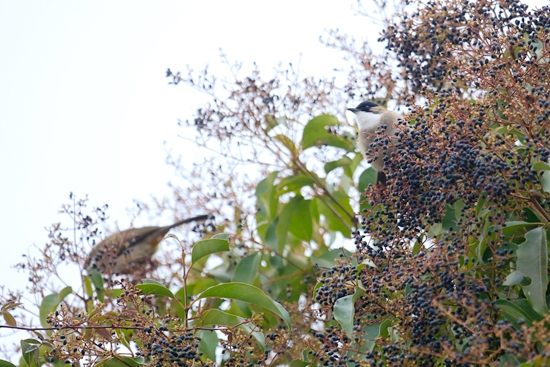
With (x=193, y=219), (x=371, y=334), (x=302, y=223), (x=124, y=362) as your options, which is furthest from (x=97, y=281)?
(x=371, y=334)

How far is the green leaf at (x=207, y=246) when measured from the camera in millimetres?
2523

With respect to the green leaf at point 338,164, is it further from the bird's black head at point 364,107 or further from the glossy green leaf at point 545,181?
the glossy green leaf at point 545,181

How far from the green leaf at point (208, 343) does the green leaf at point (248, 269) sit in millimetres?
716

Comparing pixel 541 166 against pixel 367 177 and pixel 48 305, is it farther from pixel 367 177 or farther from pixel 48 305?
pixel 48 305

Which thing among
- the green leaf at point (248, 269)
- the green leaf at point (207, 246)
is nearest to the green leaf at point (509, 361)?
the green leaf at point (207, 246)

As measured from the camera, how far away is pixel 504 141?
7.11 ft

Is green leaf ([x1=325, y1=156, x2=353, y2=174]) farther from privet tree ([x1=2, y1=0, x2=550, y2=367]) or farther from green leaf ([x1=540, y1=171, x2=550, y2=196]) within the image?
green leaf ([x1=540, y1=171, x2=550, y2=196])

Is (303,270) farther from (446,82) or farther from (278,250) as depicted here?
(446,82)

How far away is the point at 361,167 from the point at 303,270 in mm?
682

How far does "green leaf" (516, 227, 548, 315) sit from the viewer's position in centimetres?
196

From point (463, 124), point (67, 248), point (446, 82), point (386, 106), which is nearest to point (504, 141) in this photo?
point (463, 124)

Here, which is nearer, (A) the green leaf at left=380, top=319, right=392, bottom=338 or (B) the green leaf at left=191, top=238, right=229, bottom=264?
(A) the green leaf at left=380, top=319, right=392, bottom=338

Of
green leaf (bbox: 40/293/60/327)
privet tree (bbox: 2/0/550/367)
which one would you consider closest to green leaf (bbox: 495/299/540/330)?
privet tree (bbox: 2/0/550/367)

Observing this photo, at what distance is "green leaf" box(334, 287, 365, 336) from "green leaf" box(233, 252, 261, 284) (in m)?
1.42
